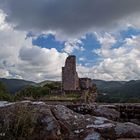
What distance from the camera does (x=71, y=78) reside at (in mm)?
71562

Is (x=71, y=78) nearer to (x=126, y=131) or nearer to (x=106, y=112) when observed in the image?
(x=106, y=112)

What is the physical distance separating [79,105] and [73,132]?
2008mm

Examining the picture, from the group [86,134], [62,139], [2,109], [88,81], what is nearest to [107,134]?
[86,134]

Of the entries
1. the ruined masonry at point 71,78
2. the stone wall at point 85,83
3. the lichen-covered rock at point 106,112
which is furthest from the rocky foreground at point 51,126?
the stone wall at point 85,83

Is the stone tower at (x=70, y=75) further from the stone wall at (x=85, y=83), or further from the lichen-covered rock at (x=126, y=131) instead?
the lichen-covered rock at (x=126, y=131)

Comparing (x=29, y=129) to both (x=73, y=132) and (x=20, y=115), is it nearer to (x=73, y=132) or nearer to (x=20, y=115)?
(x=20, y=115)

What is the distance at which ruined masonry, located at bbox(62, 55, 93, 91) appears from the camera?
70.5m

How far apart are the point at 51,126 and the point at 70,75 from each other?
65.0m

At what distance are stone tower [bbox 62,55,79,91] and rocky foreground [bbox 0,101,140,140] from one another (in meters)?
62.2

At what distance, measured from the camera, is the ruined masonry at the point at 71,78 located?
70.5 meters

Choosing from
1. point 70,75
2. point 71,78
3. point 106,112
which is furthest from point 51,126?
point 71,78

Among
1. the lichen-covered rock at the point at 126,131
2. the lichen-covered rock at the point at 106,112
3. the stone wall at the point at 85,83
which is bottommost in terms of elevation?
the lichen-covered rock at the point at 126,131

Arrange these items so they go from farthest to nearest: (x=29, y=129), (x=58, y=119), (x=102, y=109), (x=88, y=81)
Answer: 1. (x=88, y=81)
2. (x=102, y=109)
3. (x=58, y=119)
4. (x=29, y=129)

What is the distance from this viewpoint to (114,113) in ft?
27.1
